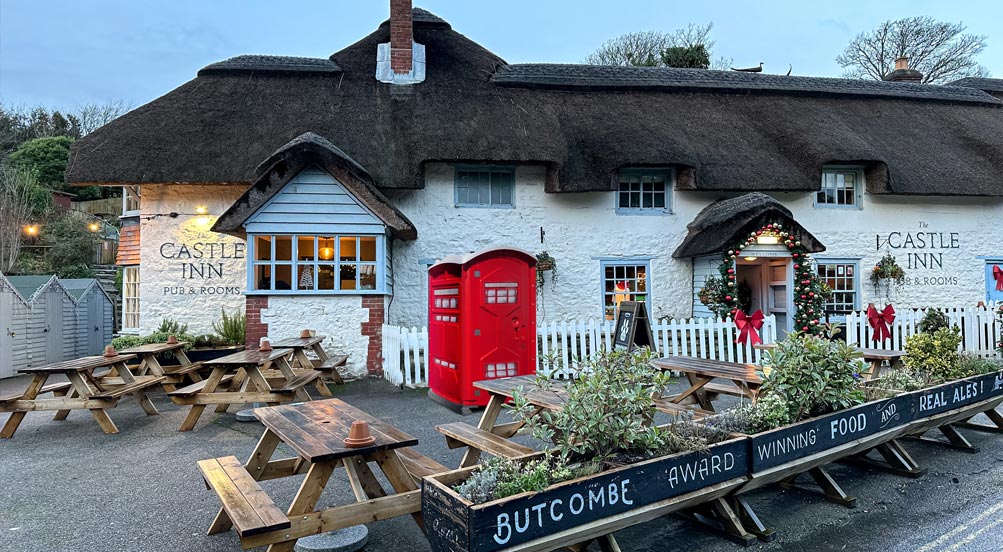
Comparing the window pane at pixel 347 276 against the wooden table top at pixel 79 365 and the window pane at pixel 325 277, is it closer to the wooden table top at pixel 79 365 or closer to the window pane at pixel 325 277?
the window pane at pixel 325 277

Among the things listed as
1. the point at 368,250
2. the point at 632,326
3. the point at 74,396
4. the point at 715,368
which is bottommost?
the point at 74,396

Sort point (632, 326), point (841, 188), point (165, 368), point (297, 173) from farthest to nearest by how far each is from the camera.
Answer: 1. point (841, 188)
2. point (297, 173)
3. point (165, 368)
4. point (632, 326)

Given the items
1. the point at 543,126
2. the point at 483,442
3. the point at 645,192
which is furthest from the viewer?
the point at 645,192

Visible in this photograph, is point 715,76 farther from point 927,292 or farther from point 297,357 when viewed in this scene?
point 297,357

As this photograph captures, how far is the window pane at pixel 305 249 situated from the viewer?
961 cm

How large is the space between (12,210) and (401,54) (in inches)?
741

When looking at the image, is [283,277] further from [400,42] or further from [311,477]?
[311,477]

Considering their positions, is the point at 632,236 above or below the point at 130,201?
below

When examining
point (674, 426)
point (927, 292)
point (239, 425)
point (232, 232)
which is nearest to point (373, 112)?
point (232, 232)

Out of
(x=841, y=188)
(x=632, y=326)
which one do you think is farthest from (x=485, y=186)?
(x=841, y=188)

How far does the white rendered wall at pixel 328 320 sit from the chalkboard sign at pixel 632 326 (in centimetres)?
429

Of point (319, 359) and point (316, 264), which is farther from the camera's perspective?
point (316, 264)

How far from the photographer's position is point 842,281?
1330 centimetres

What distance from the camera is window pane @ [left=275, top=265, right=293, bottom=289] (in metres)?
9.59
